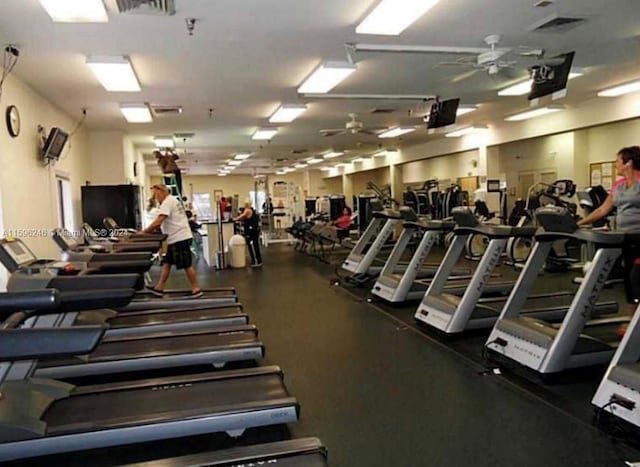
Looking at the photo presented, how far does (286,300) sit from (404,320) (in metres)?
1.85

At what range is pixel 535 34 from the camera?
4.59 m

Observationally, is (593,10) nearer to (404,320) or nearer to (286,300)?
(404,320)

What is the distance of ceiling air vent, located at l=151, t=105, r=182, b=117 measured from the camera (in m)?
7.31

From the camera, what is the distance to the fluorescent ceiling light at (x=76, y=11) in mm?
3301

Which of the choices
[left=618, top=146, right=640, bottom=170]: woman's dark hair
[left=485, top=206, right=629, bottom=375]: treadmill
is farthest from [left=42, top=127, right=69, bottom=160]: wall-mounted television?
[left=618, top=146, right=640, bottom=170]: woman's dark hair

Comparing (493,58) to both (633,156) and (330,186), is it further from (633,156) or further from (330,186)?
(330,186)

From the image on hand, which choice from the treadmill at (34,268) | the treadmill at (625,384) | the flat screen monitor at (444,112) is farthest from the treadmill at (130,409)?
the flat screen monitor at (444,112)

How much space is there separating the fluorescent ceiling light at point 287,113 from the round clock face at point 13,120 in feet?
11.5

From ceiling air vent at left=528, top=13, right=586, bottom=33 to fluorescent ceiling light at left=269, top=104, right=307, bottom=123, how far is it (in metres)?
3.74

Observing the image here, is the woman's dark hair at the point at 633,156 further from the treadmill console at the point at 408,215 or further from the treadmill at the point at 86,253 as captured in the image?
the treadmill at the point at 86,253

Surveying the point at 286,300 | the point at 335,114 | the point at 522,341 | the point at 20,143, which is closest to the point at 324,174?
the point at 335,114

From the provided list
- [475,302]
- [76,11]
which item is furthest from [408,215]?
[76,11]

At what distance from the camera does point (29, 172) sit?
5.46 meters

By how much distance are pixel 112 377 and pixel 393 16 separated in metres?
3.37
